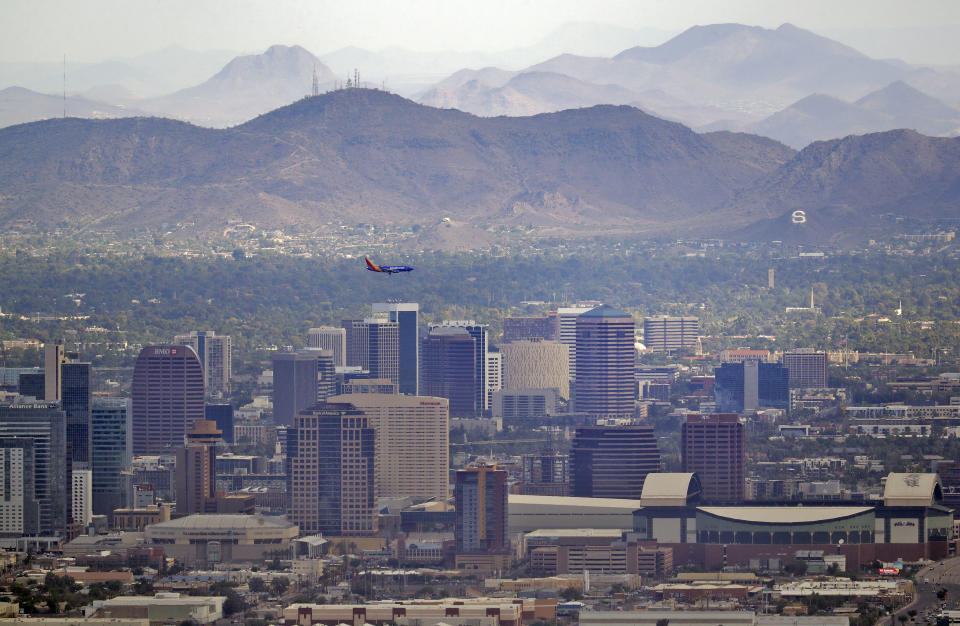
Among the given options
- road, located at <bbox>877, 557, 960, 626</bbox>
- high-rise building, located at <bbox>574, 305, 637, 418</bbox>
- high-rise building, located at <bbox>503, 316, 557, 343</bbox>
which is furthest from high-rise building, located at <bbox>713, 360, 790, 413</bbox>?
road, located at <bbox>877, 557, 960, 626</bbox>

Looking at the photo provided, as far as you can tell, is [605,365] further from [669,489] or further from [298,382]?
[669,489]

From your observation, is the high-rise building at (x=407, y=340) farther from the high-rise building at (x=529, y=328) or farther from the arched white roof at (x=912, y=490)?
the arched white roof at (x=912, y=490)

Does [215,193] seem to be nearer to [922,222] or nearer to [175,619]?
[922,222]

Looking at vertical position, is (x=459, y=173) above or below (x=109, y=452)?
above

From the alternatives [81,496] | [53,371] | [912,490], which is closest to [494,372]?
[53,371]

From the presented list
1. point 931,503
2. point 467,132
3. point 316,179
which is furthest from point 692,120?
point 931,503

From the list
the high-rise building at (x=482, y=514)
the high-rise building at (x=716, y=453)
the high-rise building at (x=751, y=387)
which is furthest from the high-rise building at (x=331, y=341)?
the high-rise building at (x=482, y=514)
